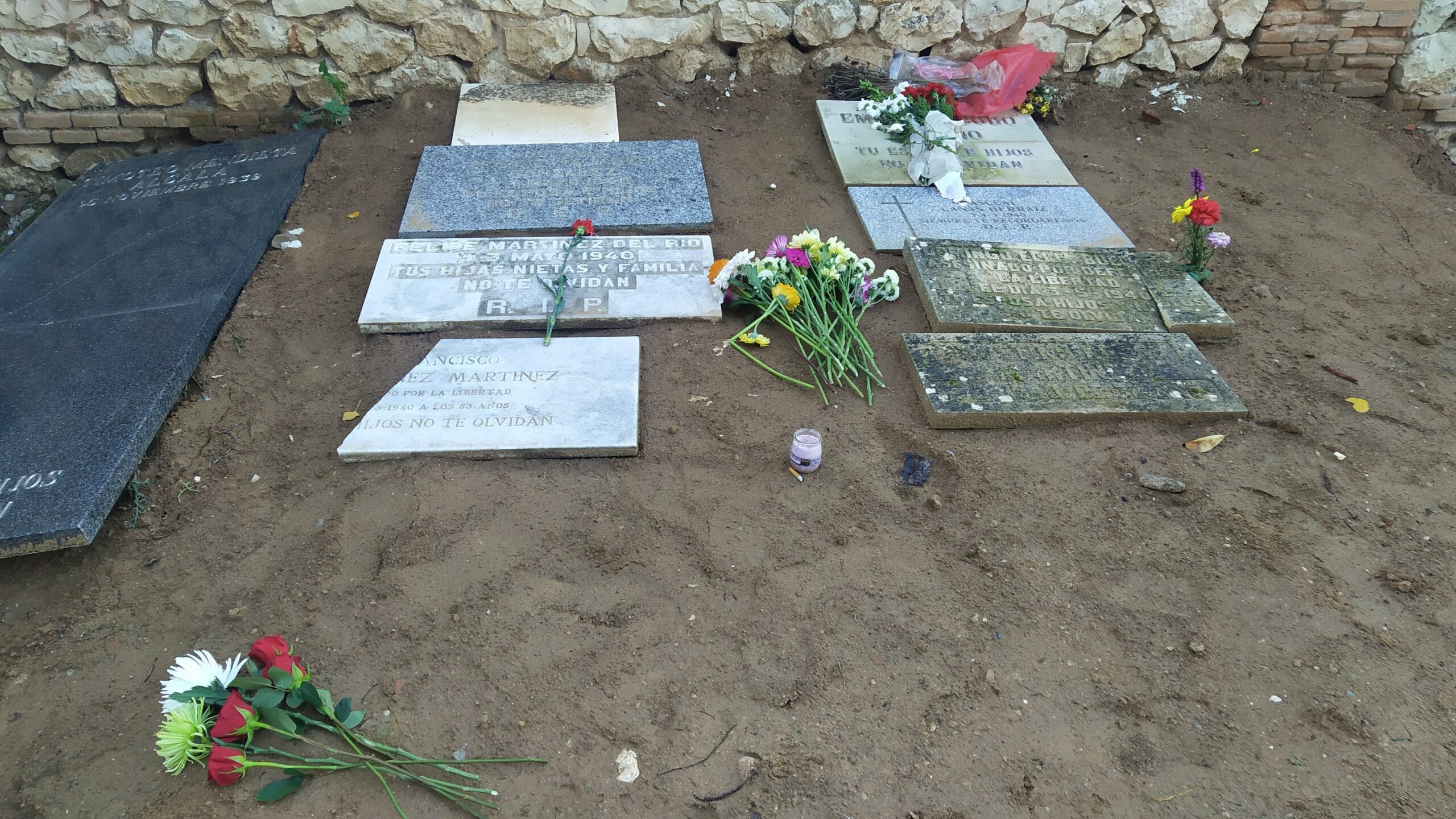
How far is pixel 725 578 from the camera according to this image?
2.13m

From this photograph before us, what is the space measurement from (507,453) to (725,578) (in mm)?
701

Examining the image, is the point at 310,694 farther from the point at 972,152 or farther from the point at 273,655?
the point at 972,152

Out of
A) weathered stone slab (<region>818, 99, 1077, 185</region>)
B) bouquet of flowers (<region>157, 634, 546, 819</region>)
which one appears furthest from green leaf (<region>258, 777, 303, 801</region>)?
weathered stone slab (<region>818, 99, 1077, 185</region>)

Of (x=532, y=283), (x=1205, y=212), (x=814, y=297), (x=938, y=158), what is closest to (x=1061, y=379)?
(x=814, y=297)

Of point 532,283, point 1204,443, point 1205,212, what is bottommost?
point 1204,443

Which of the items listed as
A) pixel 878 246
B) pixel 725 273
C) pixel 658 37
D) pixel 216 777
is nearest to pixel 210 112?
pixel 658 37

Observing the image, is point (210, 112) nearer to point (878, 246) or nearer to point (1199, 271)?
point (878, 246)

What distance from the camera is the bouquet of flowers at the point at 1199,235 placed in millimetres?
3016

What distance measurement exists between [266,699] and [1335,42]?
507 cm

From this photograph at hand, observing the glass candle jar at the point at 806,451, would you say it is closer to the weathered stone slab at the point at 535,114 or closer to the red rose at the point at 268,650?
the red rose at the point at 268,650

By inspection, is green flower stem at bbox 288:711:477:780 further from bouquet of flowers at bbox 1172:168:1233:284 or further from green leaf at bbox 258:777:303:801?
bouquet of flowers at bbox 1172:168:1233:284

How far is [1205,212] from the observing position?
301cm

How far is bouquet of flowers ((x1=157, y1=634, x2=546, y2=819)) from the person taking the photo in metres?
1.67

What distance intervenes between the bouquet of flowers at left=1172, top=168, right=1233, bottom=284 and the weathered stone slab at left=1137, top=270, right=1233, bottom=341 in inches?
2.2
